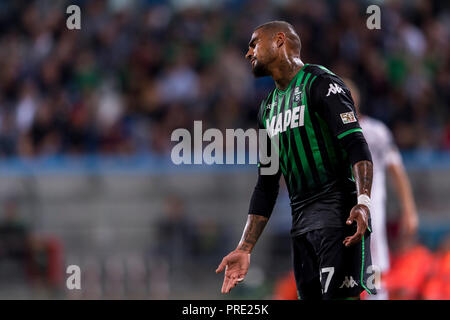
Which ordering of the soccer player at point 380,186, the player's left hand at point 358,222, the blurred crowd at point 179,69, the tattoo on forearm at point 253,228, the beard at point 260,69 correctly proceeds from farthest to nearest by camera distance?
the blurred crowd at point 179,69 → the soccer player at point 380,186 → the tattoo on forearm at point 253,228 → the beard at point 260,69 → the player's left hand at point 358,222

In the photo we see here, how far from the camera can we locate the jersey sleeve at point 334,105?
4.62 meters

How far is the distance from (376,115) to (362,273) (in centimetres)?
779

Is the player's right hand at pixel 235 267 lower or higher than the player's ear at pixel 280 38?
lower

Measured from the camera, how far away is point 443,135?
39.4 feet

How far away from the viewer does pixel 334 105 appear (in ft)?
15.3

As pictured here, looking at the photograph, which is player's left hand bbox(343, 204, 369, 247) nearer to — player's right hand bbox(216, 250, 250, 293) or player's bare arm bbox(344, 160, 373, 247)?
player's bare arm bbox(344, 160, 373, 247)

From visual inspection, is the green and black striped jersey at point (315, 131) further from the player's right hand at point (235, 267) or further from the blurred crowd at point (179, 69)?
the blurred crowd at point (179, 69)

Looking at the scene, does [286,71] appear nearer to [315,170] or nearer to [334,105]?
[334,105]

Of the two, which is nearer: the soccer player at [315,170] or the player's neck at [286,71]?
the soccer player at [315,170]

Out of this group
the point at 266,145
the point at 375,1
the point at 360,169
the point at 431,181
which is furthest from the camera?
the point at 375,1

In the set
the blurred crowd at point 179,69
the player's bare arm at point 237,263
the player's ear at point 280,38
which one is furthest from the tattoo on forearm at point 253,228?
the blurred crowd at point 179,69

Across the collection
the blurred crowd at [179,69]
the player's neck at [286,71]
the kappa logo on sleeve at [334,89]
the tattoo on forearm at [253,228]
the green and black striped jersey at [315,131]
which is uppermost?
the blurred crowd at [179,69]

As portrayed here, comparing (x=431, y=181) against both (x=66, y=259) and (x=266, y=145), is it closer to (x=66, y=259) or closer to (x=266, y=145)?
(x=66, y=259)
